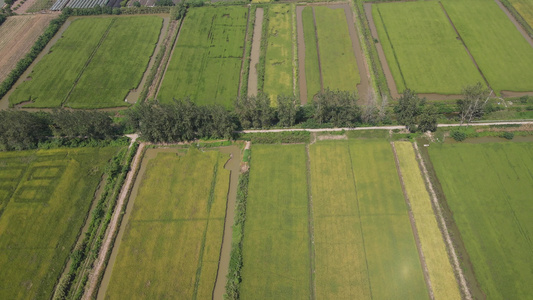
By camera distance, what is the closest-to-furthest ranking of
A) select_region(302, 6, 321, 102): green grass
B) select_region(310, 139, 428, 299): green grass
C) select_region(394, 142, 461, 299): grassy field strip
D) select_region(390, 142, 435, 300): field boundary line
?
select_region(394, 142, 461, 299): grassy field strip < select_region(390, 142, 435, 300): field boundary line < select_region(310, 139, 428, 299): green grass < select_region(302, 6, 321, 102): green grass

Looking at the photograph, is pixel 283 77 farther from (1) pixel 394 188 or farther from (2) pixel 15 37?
(2) pixel 15 37

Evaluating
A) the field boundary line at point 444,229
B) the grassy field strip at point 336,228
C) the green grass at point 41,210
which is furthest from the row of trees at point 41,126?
the field boundary line at point 444,229

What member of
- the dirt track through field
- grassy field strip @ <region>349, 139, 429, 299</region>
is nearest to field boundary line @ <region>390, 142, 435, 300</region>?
grassy field strip @ <region>349, 139, 429, 299</region>

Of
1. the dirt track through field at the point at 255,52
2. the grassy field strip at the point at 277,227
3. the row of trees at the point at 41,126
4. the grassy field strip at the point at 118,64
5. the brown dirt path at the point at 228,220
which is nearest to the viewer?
the grassy field strip at the point at 277,227

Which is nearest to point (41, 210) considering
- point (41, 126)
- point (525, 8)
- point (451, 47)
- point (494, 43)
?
point (41, 126)

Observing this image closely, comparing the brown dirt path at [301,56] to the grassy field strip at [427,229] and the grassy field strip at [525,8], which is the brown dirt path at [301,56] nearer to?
the grassy field strip at [427,229]

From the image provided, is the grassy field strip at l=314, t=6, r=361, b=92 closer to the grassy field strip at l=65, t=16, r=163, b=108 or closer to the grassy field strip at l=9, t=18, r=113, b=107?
the grassy field strip at l=65, t=16, r=163, b=108

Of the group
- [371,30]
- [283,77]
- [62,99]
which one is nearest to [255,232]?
[283,77]
